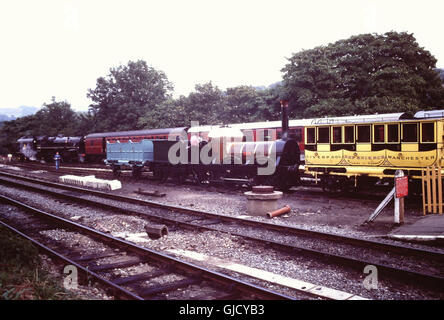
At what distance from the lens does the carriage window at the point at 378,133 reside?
12.9 m

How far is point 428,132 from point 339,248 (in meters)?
7.08

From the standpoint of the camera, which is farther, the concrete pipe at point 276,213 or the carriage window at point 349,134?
the carriage window at point 349,134

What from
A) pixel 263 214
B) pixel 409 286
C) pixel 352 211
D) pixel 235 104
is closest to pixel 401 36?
pixel 235 104

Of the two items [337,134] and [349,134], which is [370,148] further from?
[337,134]

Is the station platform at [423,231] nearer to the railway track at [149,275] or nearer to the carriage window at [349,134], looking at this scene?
the railway track at [149,275]

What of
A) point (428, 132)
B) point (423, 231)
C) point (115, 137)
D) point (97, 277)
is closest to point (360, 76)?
point (428, 132)

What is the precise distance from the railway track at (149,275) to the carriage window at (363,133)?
9.83 metres

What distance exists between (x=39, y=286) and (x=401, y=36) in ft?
94.5

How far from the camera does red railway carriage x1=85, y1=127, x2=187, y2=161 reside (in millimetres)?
26391

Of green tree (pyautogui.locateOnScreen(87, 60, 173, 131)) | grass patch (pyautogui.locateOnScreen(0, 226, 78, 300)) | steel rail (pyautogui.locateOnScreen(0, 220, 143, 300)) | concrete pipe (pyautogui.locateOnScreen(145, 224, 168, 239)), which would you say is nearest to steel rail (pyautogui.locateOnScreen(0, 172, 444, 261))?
concrete pipe (pyautogui.locateOnScreen(145, 224, 168, 239))

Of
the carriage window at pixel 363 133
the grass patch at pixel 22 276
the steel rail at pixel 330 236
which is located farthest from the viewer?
the carriage window at pixel 363 133

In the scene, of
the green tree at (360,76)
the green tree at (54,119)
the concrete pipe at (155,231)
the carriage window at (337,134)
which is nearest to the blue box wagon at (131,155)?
the carriage window at (337,134)

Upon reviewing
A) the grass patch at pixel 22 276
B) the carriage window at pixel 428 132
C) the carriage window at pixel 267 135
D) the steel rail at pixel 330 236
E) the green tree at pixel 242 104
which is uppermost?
the green tree at pixel 242 104
